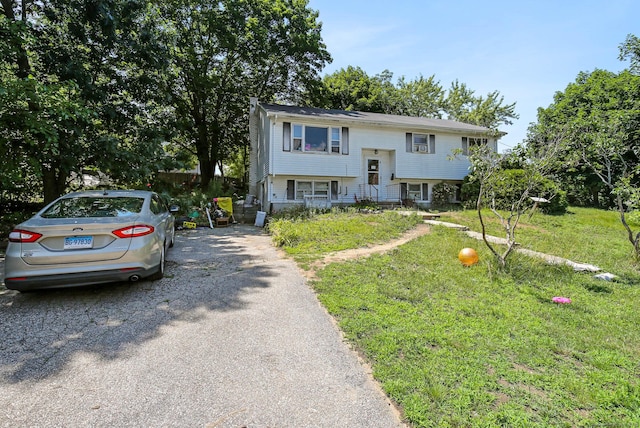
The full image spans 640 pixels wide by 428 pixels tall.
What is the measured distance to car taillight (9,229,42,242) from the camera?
12.6 feet

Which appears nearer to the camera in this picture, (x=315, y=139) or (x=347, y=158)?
(x=315, y=139)

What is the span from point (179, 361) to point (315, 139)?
14312mm

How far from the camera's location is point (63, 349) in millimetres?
2990

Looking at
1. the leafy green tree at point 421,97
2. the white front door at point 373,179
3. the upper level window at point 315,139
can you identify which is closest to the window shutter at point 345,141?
the upper level window at point 315,139

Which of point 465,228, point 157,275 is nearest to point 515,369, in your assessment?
point 157,275

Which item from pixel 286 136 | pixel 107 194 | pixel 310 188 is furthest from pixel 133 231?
pixel 310 188

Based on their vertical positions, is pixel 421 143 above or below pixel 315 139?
above

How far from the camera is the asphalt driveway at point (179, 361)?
2.14 meters

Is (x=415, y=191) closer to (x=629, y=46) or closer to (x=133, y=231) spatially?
(x=629, y=46)

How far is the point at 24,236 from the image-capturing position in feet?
12.6

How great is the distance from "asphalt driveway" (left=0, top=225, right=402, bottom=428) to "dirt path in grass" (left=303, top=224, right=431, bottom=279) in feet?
3.54

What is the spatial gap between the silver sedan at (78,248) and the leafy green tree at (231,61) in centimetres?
1514

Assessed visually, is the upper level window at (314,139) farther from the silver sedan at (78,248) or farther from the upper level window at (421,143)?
the silver sedan at (78,248)

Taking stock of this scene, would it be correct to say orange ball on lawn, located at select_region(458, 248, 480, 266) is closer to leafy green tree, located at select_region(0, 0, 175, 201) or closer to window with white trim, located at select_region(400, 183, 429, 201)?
leafy green tree, located at select_region(0, 0, 175, 201)
